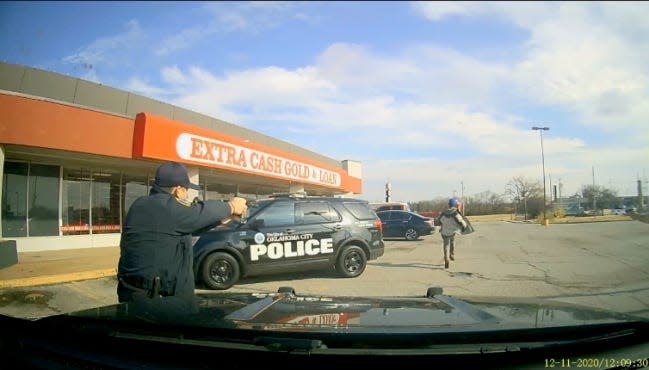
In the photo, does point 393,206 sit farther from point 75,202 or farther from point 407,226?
point 75,202

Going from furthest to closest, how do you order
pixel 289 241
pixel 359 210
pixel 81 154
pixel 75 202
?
pixel 75 202 → pixel 81 154 → pixel 359 210 → pixel 289 241

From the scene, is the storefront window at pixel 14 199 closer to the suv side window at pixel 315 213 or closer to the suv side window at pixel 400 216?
the suv side window at pixel 315 213

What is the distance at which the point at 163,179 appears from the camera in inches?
140

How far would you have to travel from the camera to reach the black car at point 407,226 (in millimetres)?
21359

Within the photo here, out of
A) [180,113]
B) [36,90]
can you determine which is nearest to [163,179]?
[36,90]

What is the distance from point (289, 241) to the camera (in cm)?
899

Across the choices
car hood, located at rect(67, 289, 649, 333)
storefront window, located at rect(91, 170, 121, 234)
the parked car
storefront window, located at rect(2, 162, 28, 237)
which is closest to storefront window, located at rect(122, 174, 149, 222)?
storefront window, located at rect(91, 170, 121, 234)

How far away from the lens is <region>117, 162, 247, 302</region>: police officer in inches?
130

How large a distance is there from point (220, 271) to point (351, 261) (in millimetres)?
2886

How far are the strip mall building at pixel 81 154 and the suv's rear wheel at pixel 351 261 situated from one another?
7.97 m

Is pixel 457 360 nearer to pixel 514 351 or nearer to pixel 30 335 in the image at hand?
pixel 514 351

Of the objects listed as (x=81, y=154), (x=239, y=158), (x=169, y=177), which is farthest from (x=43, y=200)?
(x=169, y=177)

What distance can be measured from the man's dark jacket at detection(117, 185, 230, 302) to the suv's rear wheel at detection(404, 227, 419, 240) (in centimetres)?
1878

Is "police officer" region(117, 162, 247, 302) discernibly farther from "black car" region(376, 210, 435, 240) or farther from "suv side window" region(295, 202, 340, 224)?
"black car" region(376, 210, 435, 240)
